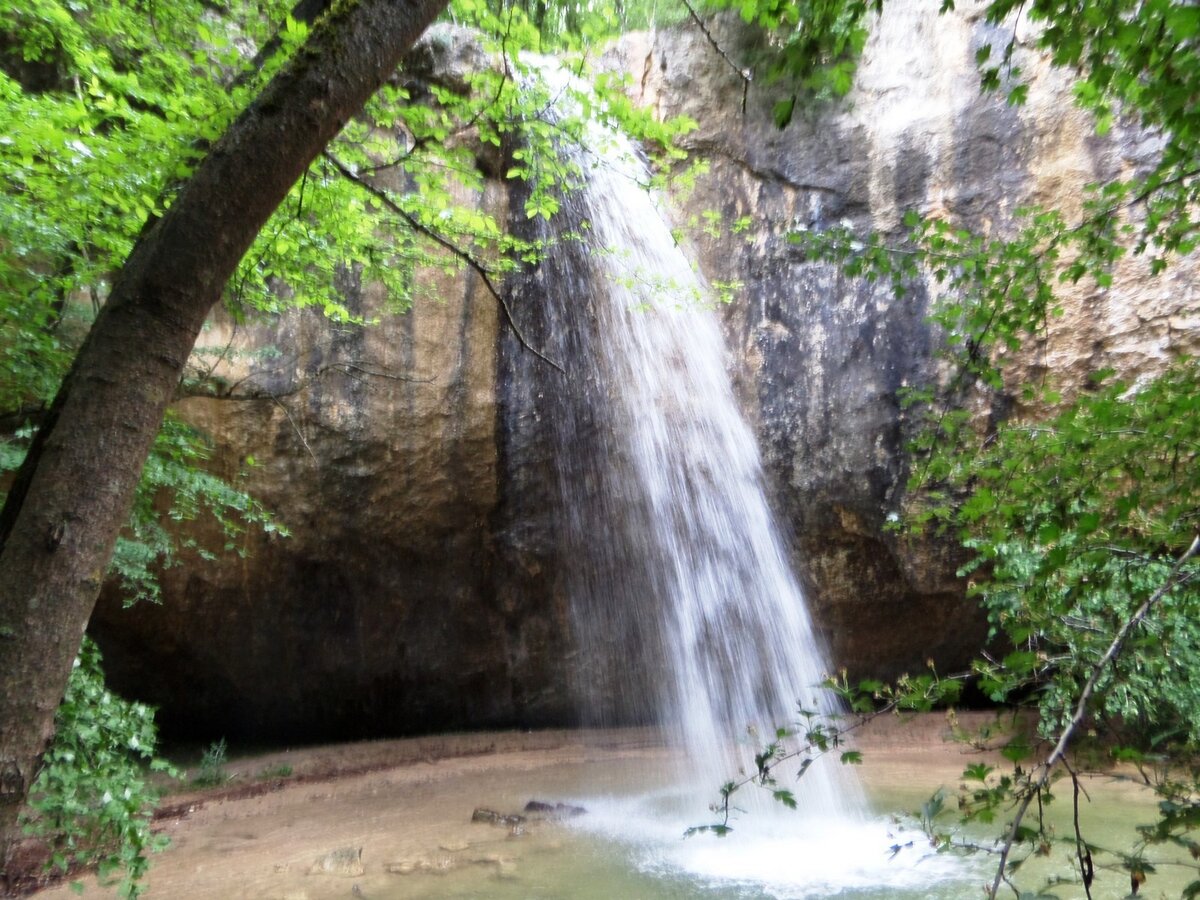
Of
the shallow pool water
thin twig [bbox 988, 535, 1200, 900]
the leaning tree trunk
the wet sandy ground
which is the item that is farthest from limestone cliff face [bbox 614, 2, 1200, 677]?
the leaning tree trunk

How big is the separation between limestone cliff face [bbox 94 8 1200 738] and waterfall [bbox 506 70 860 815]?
0.32 meters

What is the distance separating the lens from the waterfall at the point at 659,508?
835cm

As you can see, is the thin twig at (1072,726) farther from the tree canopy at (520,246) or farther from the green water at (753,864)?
the green water at (753,864)

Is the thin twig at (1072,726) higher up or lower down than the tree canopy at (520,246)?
lower down

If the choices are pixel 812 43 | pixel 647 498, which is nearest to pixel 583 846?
pixel 647 498

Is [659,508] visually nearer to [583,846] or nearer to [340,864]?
[583,846]

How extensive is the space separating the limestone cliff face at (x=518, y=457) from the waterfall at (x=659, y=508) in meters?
0.32

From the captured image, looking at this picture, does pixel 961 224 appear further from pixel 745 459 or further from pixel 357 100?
pixel 357 100

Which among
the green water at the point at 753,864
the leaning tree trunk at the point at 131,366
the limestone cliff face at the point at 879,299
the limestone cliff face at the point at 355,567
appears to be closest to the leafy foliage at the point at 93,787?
the green water at the point at 753,864

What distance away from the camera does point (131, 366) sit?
5.81 feet

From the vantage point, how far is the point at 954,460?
260 cm

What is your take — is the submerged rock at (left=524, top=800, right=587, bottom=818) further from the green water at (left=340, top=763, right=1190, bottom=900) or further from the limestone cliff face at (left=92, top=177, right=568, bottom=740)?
the limestone cliff face at (left=92, top=177, right=568, bottom=740)

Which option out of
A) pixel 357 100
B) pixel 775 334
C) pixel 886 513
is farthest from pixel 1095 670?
pixel 775 334

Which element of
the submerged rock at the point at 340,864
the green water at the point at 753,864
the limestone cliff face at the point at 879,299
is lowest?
the green water at the point at 753,864
